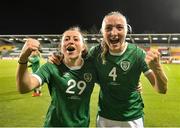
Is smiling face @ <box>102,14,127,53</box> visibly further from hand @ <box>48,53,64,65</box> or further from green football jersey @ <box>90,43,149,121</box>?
hand @ <box>48,53,64,65</box>

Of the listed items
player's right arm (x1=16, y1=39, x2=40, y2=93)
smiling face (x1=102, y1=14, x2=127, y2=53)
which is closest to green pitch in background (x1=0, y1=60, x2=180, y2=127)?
smiling face (x1=102, y1=14, x2=127, y2=53)

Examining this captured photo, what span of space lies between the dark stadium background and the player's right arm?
7403 cm

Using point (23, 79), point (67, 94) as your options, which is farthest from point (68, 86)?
point (23, 79)

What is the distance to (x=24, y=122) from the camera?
417 inches

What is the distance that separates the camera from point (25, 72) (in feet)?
14.0

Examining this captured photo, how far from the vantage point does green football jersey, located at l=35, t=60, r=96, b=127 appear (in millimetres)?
4695

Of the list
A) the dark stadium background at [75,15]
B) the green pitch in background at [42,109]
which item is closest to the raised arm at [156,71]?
the green pitch in background at [42,109]

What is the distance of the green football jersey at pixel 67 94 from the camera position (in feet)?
15.4

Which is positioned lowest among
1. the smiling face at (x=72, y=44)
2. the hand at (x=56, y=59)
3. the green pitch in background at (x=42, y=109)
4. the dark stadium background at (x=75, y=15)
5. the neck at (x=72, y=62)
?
the green pitch in background at (x=42, y=109)

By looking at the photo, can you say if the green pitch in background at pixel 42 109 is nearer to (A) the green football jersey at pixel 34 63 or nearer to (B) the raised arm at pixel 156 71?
(A) the green football jersey at pixel 34 63

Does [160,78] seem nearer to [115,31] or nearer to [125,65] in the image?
[125,65]

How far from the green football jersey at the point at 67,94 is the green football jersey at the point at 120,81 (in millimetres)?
324

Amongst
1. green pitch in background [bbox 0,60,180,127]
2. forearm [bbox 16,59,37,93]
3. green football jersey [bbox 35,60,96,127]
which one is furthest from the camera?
green pitch in background [bbox 0,60,180,127]

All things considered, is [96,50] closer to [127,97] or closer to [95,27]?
[127,97]
